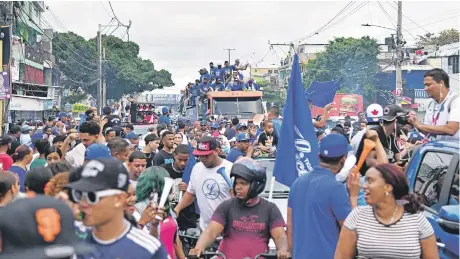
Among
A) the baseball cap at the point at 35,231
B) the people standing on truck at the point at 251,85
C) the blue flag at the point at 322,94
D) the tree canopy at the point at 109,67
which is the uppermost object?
the tree canopy at the point at 109,67

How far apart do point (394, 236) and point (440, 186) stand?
179 centimetres

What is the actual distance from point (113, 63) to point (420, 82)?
34029mm

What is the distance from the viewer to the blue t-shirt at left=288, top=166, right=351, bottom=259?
17.1 feet

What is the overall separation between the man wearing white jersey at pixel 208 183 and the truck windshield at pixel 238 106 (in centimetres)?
1994

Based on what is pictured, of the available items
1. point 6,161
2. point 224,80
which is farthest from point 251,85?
point 6,161

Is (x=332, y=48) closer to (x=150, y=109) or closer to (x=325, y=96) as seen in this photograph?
(x=150, y=109)

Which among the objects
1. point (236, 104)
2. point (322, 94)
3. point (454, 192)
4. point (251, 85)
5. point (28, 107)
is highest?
point (251, 85)

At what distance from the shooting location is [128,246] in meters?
3.60

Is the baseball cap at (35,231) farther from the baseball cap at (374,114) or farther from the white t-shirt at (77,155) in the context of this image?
the white t-shirt at (77,155)

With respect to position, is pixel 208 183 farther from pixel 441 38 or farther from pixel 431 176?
pixel 441 38

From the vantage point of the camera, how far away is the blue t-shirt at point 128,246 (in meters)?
3.58

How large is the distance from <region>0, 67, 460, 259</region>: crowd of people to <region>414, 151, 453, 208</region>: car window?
0.36 metres

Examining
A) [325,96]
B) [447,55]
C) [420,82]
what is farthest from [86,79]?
[325,96]

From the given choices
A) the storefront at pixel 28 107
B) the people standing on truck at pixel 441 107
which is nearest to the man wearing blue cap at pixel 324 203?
the people standing on truck at pixel 441 107
